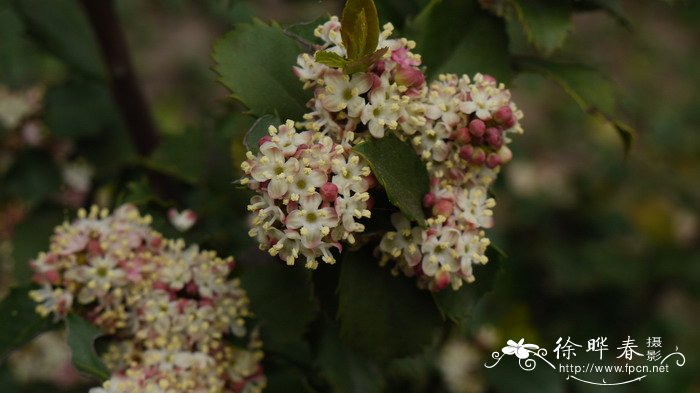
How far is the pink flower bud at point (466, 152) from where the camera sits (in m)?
0.89

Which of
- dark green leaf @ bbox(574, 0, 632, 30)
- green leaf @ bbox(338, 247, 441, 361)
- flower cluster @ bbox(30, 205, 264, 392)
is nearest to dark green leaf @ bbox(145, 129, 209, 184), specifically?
flower cluster @ bbox(30, 205, 264, 392)

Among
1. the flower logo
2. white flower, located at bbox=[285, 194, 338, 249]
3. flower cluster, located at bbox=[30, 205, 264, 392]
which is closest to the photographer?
white flower, located at bbox=[285, 194, 338, 249]

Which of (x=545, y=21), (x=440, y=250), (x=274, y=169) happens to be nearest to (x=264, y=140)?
(x=274, y=169)

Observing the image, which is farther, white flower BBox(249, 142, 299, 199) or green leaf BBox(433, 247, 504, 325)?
green leaf BBox(433, 247, 504, 325)

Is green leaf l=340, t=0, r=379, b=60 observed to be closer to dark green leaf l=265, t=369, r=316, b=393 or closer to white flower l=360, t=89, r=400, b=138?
white flower l=360, t=89, r=400, b=138

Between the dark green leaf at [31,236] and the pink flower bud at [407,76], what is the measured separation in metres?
0.97

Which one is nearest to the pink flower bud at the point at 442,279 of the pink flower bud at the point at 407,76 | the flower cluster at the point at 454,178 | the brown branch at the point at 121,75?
the flower cluster at the point at 454,178

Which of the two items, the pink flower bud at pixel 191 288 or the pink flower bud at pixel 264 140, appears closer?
the pink flower bud at pixel 264 140

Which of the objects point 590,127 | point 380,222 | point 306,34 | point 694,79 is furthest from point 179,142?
point 694,79

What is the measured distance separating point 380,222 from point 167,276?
13.2 inches

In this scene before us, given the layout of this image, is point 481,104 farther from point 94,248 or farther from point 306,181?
point 94,248

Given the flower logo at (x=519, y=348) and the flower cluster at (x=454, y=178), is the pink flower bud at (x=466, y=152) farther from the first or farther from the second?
the flower logo at (x=519, y=348)

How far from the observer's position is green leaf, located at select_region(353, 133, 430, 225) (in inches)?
31.3

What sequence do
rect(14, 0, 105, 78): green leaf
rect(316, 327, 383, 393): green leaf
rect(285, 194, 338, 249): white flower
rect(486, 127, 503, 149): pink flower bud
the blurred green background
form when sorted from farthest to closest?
rect(14, 0, 105, 78): green leaf → the blurred green background → rect(316, 327, 383, 393): green leaf → rect(486, 127, 503, 149): pink flower bud → rect(285, 194, 338, 249): white flower
